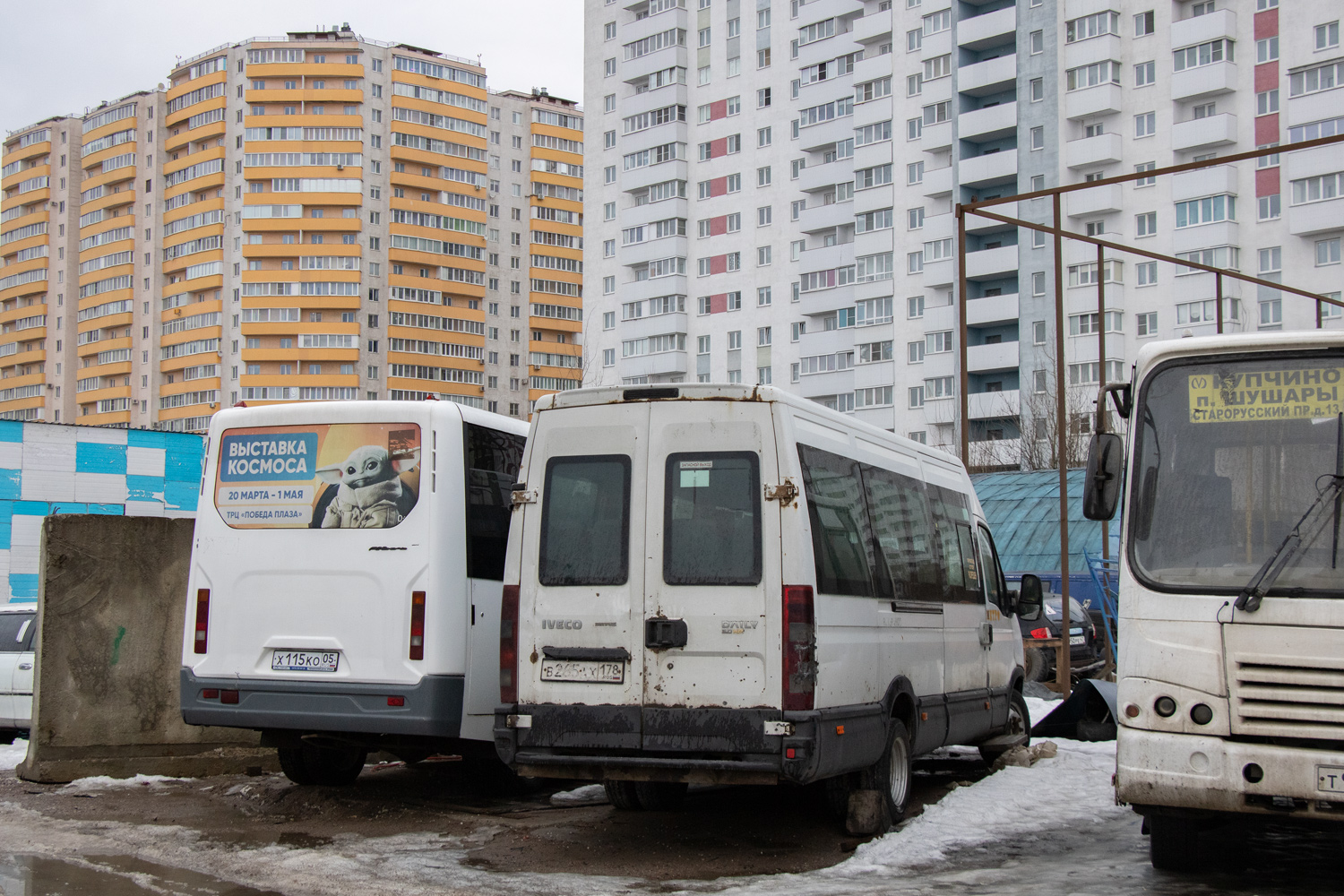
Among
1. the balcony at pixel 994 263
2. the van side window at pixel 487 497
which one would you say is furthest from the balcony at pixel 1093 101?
the van side window at pixel 487 497

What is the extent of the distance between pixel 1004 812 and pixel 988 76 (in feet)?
218

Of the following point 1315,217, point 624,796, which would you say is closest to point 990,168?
point 1315,217

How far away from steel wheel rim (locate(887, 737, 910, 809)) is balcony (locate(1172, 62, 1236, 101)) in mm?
60703

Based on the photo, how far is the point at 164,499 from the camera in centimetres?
4131

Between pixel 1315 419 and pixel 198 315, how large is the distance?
11826 cm

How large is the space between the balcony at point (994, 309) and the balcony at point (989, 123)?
816 cm

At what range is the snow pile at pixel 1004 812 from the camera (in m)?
8.32

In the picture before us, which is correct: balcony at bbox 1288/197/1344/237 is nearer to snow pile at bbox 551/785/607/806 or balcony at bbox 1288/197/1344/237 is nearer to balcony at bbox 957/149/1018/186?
balcony at bbox 957/149/1018/186

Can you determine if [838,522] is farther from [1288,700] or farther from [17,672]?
[17,672]

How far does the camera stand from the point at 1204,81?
6359 cm

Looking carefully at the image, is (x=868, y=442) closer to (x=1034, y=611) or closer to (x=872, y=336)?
(x=1034, y=611)

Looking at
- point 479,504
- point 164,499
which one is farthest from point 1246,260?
point 479,504

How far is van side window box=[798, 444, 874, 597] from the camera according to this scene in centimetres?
828

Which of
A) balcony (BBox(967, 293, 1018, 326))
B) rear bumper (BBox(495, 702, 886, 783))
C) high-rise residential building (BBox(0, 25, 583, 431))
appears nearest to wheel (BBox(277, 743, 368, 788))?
rear bumper (BBox(495, 702, 886, 783))
